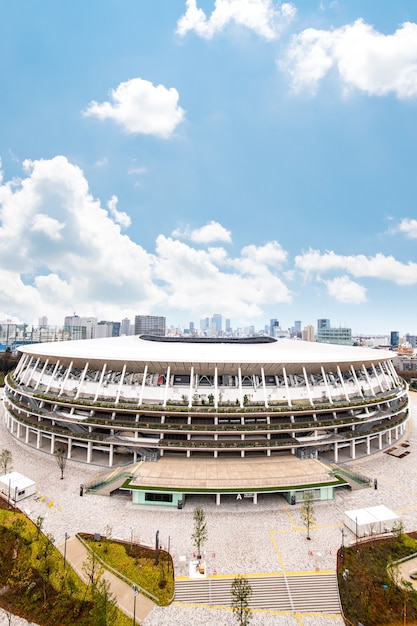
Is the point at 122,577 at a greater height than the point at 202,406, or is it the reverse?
the point at 202,406

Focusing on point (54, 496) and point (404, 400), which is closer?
point (54, 496)

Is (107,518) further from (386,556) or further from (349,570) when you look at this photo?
(386,556)

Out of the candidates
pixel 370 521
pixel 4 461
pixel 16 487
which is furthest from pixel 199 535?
pixel 4 461

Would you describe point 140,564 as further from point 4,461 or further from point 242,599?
point 4,461

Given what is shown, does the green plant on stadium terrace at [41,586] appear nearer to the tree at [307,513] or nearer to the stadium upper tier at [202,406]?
the stadium upper tier at [202,406]

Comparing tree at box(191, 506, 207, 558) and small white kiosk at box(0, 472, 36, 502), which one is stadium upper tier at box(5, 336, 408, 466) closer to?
small white kiosk at box(0, 472, 36, 502)

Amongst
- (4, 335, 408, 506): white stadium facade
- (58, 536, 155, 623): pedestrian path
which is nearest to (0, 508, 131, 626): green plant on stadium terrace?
(58, 536, 155, 623): pedestrian path

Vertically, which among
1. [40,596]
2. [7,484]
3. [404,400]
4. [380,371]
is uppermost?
[380,371]

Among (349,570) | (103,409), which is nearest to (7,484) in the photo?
(103,409)
